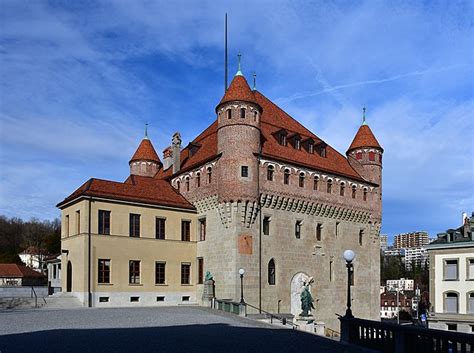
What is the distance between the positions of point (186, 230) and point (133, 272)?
5.41 meters

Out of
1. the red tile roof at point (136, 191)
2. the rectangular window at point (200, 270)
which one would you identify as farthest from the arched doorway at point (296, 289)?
the red tile roof at point (136, 191)

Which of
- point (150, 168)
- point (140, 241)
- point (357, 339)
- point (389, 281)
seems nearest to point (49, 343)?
point (357, 339)

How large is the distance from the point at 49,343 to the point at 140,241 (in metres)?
21.4

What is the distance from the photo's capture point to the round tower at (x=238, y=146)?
36.7 metres

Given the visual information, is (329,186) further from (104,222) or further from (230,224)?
(104,222)

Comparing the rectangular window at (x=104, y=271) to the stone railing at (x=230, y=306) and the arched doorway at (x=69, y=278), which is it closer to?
the arched doorway at (x=69, y=278)

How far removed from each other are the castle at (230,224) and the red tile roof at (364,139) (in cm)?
398

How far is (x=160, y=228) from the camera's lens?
1553 inches

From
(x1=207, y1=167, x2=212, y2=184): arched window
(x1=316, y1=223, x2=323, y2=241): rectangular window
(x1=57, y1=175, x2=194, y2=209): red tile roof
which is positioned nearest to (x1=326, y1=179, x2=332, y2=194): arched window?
(x1=316, y1=223, x2=323, y2=241): rectangular window

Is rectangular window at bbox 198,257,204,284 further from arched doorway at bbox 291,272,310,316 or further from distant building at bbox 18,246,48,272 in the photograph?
distant building at bbox 18,246,48,272

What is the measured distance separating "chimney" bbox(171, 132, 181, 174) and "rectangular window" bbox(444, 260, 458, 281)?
23790mm

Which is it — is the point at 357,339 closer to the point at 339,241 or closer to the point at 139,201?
the point at 139,201

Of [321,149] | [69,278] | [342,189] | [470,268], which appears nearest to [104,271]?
[69,278]

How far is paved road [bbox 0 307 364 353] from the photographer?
16.0m
